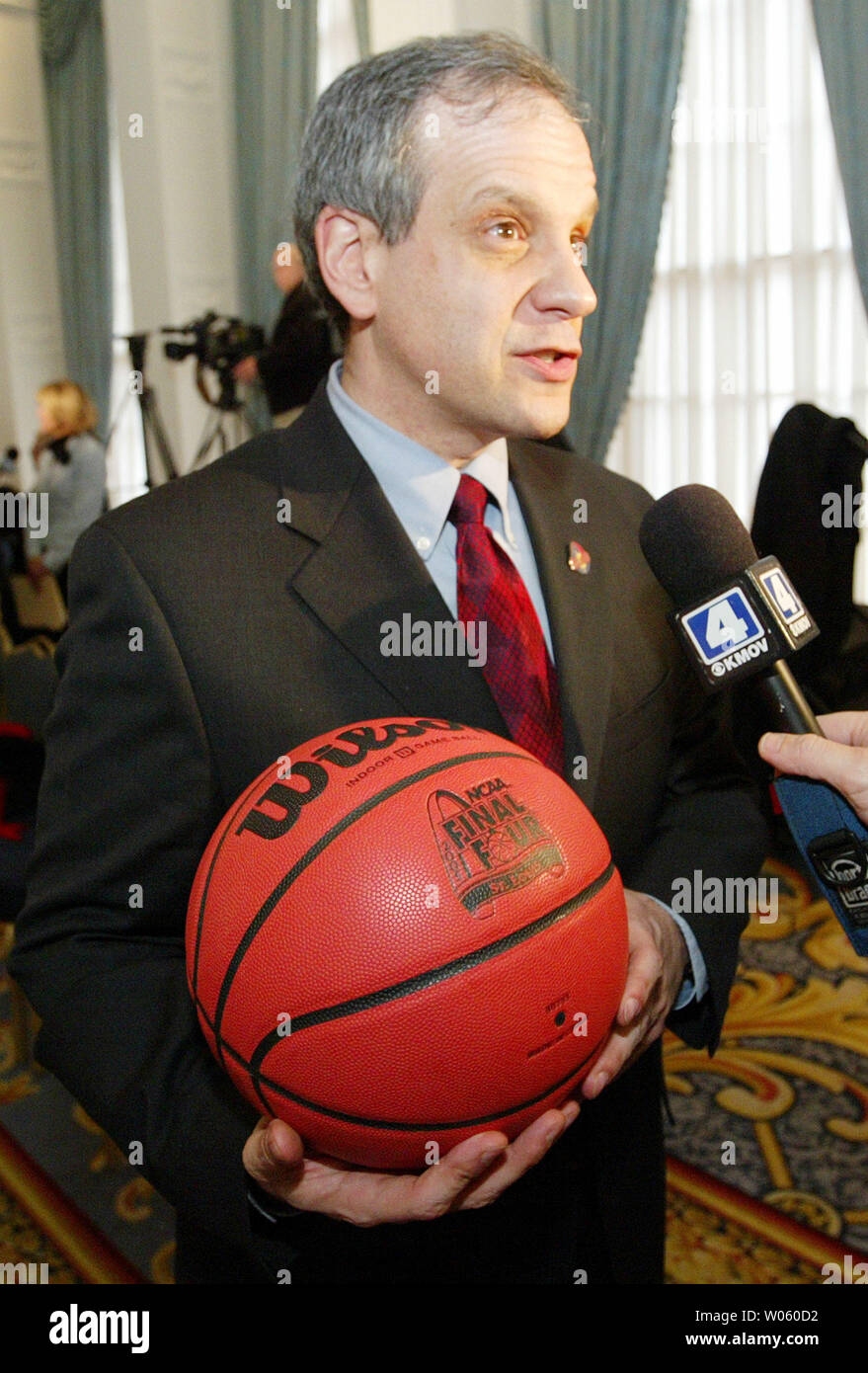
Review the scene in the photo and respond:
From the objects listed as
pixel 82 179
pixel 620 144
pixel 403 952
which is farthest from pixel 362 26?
pixel 403 952

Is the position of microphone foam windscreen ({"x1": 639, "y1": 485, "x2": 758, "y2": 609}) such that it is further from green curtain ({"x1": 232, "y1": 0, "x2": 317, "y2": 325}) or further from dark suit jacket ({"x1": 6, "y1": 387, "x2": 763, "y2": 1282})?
green curtain ({"x1": 232, "y1": 0, "x2": 317, "y2": 325})

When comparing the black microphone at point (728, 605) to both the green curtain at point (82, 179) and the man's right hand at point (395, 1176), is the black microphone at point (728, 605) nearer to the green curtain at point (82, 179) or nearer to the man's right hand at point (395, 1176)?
the man's right hand at point (395, 1176)

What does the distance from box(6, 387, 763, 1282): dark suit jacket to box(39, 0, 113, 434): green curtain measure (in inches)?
313

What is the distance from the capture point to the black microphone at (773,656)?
93 centimetres

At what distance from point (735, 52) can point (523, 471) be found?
3.62 m

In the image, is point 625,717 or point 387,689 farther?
point 625,717

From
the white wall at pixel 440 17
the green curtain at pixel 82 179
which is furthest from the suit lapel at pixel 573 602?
the green curtain at pixel 82 179

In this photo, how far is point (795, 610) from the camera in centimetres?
97

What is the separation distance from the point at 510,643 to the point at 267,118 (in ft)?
19.4

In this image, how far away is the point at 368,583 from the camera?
1100 millimetres

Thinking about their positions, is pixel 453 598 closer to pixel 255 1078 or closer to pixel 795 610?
pixel 795 610

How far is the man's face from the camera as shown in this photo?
109 cm

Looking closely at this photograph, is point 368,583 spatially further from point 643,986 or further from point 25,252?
point 25,252
